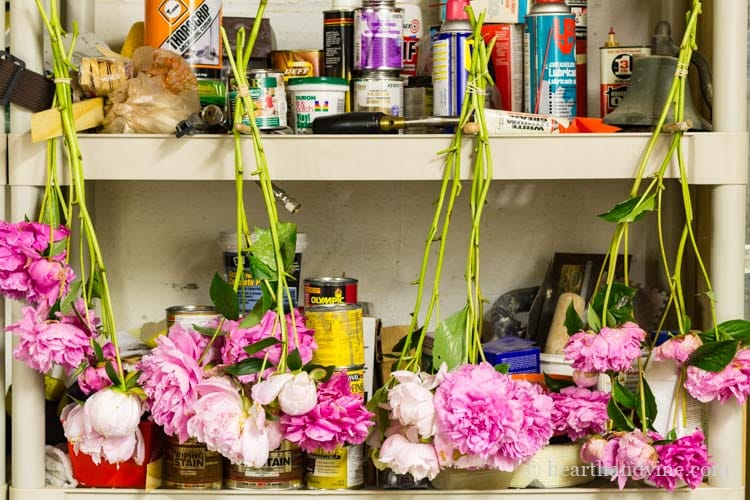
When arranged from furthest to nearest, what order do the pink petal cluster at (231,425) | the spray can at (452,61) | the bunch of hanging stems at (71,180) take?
the spray can at (452,61)
the bunch of hanging stems at (71,180)
the pink petal cluster at (231,425)

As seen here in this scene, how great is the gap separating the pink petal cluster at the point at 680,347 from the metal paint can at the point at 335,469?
399 mm

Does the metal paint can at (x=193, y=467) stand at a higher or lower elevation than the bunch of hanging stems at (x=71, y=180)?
lower

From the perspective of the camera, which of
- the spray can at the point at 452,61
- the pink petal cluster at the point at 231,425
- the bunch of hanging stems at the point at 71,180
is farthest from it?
the spray can at the point at 452,61

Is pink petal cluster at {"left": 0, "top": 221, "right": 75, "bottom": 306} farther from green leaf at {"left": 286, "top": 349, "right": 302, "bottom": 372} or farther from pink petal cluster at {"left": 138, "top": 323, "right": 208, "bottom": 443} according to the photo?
green leaf at {"left": 286, "top": 349, "right": 302, "bottom": 372}

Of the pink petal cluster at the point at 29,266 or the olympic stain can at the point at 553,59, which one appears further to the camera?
the olympic stain can at the point at 553,59

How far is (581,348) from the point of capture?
1.15 meters

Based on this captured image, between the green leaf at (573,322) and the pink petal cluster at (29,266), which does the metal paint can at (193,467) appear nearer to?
the pink petal cluster at (29,266)

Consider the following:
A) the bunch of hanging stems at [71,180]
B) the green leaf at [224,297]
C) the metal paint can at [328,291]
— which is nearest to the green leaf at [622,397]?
the metal paint can at [328,291]

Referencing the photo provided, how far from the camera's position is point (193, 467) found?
4.03ft

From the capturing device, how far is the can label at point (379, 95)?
1.32 meters

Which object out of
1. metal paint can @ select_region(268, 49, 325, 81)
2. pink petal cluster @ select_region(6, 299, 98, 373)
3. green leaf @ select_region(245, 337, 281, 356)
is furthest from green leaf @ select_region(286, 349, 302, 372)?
metal paint can @ select_region(268, 49, 325, 81)

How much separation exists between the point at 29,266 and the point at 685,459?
31.8 inches

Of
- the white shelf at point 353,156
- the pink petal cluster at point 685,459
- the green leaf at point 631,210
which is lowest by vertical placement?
the pink petal cluster at point 685,459

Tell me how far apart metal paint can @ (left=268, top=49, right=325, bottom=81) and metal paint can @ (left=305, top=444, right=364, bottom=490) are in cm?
54
